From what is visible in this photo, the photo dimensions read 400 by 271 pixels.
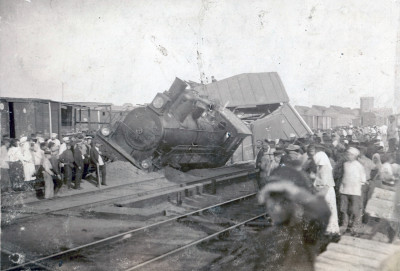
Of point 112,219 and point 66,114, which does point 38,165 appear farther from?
A: point 66,114

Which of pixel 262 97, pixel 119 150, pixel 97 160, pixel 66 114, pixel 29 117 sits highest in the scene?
pixel 262 97

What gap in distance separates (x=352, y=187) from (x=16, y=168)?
934 cm

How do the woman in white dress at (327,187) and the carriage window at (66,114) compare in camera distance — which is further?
the carriage window at (66,114)

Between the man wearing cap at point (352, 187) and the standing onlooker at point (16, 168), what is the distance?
29.7 ft

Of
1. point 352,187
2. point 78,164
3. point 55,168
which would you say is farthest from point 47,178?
point 352,187

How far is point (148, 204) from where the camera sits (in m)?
9.01

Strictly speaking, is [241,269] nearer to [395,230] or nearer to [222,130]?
[395,230]

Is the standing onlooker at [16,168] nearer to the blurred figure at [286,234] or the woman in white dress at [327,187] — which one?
the blurred figure at [286,234]

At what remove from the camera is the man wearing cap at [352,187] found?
6164 millimetres

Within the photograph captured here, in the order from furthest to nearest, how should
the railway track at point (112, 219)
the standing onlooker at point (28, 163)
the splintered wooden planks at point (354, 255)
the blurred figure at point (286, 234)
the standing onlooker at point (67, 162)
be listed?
1. the standing onlooker at point (67, 162)
2. the standing onlooker at point (28, 163)
3. the railway track at point (112, 219)
4. the blurred figure at point (286, 234)
5. the splintered wooden planks at point (354, 255)

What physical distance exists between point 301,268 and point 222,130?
33.1 ft

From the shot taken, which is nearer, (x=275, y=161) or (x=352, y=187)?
(x=352, y=187)

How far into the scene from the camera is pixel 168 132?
11.8 m

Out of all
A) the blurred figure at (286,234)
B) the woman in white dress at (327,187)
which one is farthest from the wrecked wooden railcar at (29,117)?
the woman in white dress at (327,187)
